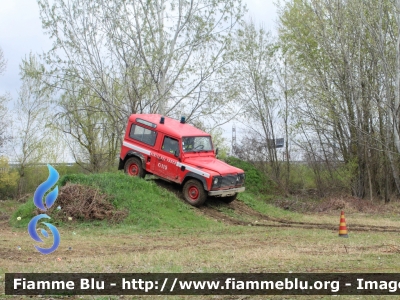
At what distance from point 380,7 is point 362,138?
248 inches

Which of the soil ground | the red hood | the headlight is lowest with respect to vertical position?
the soil ground

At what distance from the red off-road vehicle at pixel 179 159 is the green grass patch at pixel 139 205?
0.72 m

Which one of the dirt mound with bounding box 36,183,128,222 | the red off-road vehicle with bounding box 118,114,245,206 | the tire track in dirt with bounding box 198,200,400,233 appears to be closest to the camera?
the tire track in dirt with bounding box 198,200,400,233

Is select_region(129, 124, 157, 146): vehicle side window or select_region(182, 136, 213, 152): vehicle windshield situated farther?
select_region(129, 124, 157, 146): vehicle side window

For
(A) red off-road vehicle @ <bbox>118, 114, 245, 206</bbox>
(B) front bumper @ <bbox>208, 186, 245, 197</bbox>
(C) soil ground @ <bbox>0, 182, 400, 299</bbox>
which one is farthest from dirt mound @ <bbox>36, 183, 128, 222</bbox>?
(B) front bumper @ <bbox>208, 186, 245, 197</bbox>

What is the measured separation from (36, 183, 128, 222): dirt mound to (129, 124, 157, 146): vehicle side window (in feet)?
11.2

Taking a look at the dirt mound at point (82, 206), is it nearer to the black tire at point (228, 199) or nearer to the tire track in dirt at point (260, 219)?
the tire track in dirt at point (260, 219)

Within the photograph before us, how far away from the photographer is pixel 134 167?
63.5 ft

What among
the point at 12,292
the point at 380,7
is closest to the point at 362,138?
the point at 380,7

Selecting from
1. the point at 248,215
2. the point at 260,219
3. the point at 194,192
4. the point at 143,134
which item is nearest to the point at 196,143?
the point at 194,192

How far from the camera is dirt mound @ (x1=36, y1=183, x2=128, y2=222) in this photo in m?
15.4

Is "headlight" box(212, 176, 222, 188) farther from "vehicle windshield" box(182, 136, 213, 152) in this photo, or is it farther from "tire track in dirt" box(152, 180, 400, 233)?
"vehicle windshield" box(182, 136, 213, 152)

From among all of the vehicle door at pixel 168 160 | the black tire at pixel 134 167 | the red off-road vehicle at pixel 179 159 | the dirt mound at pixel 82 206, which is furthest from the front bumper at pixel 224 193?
the dirt mound at pixel 82 206

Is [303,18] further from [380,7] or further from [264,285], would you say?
[264,285]
